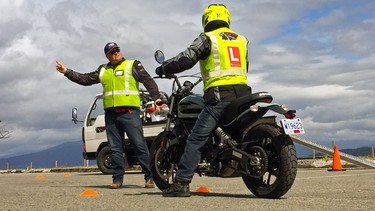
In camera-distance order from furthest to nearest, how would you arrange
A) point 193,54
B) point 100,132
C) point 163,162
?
point 100,132 → point 163,162 → point 193,54

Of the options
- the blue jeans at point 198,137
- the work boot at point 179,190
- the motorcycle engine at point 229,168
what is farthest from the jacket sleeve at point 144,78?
the motorcycle engine at point 229,168

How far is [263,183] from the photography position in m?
5.62

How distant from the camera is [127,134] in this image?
25.8 ft

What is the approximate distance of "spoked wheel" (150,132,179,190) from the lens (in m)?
6.51

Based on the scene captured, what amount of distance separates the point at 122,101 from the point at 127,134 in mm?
498

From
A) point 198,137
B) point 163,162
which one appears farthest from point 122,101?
point 198,137

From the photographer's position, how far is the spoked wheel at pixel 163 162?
651cm

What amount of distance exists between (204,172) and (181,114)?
0.75 metres

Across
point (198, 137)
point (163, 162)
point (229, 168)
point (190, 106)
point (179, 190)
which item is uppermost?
point (190, 106)

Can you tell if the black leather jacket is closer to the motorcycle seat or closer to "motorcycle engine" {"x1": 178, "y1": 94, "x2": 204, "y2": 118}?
the motorcycle seat

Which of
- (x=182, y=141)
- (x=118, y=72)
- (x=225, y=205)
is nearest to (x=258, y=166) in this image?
(x=225, y=205)

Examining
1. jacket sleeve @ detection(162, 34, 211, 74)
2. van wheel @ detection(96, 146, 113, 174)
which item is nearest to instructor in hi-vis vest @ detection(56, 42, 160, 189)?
jacket sleeve @ detection(162, 34, 211, 74)

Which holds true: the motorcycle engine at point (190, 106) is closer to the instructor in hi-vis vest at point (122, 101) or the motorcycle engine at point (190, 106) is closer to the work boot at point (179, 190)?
the work boot at point (179, 190)

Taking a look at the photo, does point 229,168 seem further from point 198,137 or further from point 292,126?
point 292,126
